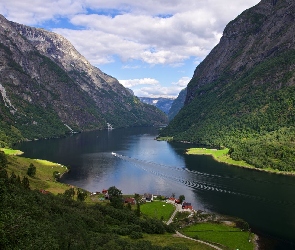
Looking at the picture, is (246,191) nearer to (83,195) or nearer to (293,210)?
(293,210)

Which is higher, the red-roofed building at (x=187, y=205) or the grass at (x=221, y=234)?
the red-roofed building at (x=187, y=205)

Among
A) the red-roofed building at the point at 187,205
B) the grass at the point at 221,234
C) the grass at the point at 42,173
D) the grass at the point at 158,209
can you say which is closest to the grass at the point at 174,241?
the grass at the point at 221,234

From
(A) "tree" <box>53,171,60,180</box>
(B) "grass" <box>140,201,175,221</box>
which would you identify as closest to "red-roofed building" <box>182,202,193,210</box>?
(B) "grass" <box>140,201,175,221</box>

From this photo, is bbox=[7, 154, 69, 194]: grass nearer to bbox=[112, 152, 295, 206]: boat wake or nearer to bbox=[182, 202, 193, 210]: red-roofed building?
bbox=[182, 202, 193, 210]: red-roofed building

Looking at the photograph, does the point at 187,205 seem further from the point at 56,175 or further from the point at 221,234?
the point at 56,175

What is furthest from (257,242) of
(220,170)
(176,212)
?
(220,170)

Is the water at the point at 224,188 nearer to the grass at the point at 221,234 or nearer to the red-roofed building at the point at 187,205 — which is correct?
the red-roofed building at the point at 187,205

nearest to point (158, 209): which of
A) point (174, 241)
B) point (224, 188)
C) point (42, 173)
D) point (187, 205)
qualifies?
point (187, 205)

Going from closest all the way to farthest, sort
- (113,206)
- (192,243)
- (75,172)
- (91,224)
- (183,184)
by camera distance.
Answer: (91,224) → (192,243) → (113,206) → (183,184) → (75,172)
